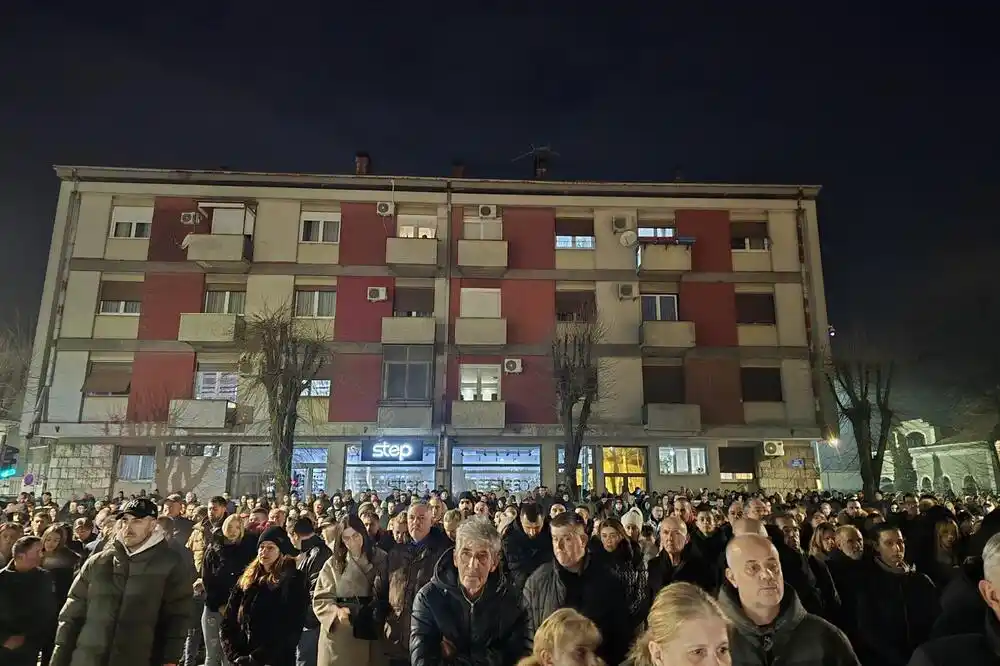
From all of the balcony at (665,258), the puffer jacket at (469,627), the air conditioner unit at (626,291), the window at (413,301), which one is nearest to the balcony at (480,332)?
the window at (413,301)

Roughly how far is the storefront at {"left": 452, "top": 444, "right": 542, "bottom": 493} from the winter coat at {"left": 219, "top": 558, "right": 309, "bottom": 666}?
69.1 ft

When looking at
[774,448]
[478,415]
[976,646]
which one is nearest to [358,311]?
[478,415]

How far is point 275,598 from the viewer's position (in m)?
5.30

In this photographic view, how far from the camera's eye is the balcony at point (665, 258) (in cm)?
2728

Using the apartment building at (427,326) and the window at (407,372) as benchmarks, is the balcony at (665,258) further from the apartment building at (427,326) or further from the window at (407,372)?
the window at (407,372)

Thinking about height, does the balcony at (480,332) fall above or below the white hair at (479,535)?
above

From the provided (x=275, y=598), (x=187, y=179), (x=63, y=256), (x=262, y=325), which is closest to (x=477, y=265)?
(x=262, y=325)

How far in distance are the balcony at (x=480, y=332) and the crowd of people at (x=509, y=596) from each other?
62.9 feet

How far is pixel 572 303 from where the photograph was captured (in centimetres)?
2780

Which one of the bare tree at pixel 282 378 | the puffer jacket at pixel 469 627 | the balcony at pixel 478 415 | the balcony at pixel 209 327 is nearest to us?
the puffer jacket at pixel 469 627

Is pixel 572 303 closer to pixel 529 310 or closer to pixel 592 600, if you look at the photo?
pixel 529 310

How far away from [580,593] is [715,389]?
23.8 m

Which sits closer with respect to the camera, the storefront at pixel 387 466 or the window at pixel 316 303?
the storefront at pixel 387 466

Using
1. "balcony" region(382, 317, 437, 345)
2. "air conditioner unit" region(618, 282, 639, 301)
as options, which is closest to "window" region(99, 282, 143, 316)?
"balcony" region(382, 317, 437, 345)
